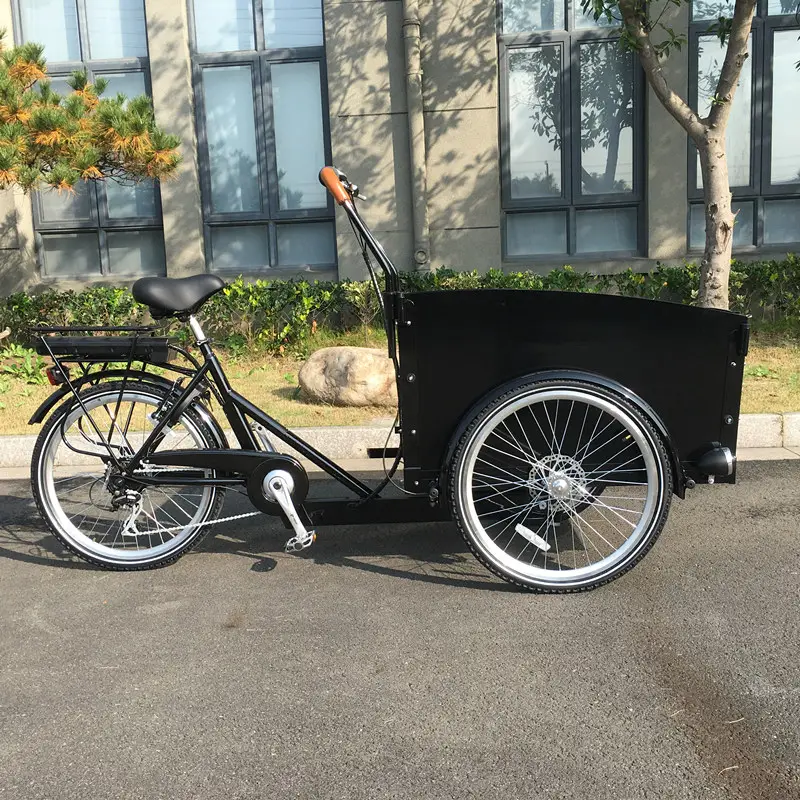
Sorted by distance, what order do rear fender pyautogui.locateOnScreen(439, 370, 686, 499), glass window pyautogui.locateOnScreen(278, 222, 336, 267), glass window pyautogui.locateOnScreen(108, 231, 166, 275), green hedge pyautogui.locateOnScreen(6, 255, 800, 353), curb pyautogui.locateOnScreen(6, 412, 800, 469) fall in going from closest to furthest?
rear fender pyautogui.locateOnScreen(439, 370, 686, 499), curb pyautogui.locateOnScreen(6, 412, 800, 469), green hedge pyautogui.locateOnScreen(6, 255, 800, 353), glass window pyautogui.locateOnScreen(278, 222, 336, 267), glass window pyautogui.locateOnScreen(108, 231, 166, 275)

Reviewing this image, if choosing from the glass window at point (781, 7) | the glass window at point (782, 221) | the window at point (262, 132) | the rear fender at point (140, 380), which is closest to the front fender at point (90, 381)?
the rear fender at point (140, 380)

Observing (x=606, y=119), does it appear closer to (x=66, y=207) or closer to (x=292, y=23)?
(x=292, y=23)

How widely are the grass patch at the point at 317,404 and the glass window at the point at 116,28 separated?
4291 mm

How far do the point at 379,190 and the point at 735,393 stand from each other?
7.16m

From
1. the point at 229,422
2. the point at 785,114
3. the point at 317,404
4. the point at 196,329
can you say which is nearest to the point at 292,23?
the point at 317,404

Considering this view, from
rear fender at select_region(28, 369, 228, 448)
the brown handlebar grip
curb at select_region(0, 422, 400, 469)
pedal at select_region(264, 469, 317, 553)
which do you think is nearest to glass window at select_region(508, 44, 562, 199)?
curb at select_region(0, 422, 400, 469)

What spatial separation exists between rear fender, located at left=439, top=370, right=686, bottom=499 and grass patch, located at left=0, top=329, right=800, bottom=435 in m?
2.86

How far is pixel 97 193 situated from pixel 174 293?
7.62 metres

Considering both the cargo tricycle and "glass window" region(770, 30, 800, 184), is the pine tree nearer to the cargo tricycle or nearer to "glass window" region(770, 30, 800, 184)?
the cargo tricycle

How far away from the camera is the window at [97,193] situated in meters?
10.2

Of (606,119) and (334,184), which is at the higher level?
(606,119)

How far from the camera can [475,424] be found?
128 inches

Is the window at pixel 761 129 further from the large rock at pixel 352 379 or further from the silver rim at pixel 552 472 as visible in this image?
the silver rim at pixel 552 472

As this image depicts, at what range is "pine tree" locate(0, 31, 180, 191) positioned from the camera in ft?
20.5
